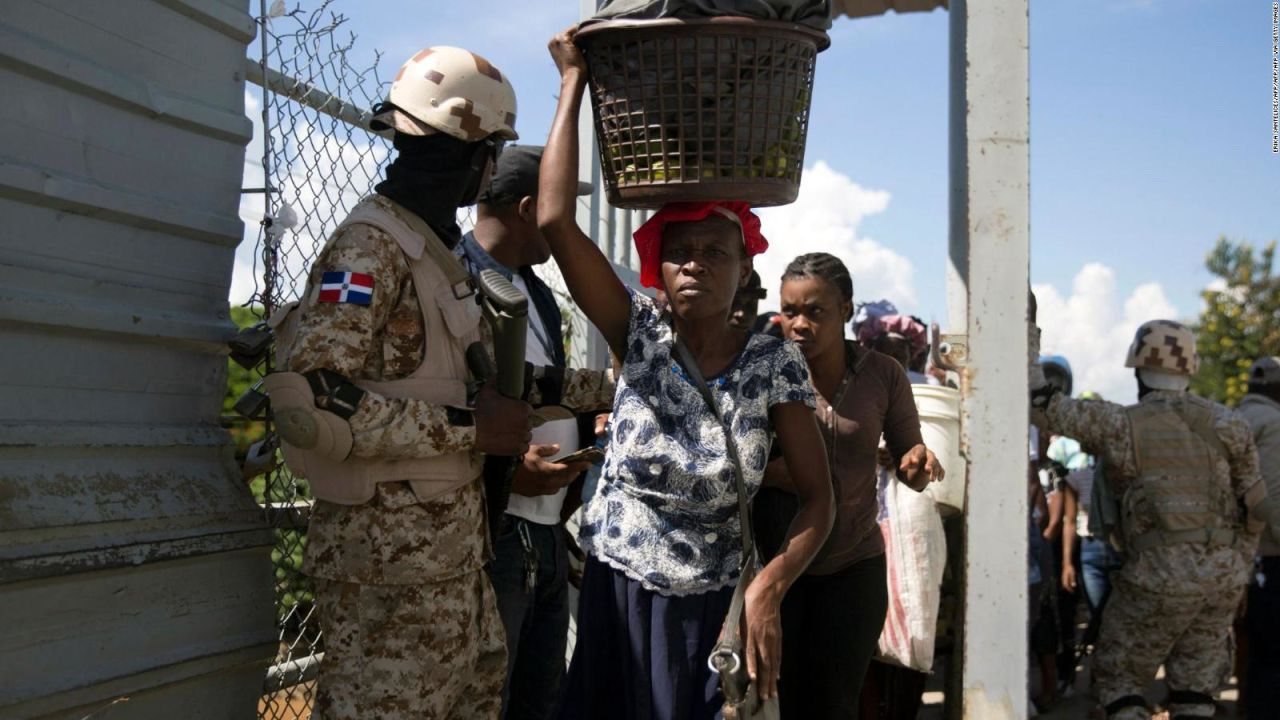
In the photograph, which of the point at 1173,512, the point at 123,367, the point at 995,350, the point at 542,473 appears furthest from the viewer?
the point at 1173,512

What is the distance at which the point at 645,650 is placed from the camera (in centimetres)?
285

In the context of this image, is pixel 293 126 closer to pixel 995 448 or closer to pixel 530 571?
pixel 530 571

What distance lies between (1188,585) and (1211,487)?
1.58 ft

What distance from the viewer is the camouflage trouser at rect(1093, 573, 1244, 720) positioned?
5688 millimetres

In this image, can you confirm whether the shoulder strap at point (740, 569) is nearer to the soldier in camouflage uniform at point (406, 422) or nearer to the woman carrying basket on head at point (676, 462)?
the woman carrying basket on head at point (676, 462)

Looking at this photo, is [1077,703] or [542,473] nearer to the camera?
[542,473]

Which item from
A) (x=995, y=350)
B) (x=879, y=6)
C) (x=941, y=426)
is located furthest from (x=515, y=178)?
(x=879, y=6)

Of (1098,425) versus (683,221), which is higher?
(683,221)

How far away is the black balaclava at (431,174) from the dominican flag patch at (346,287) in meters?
0.32

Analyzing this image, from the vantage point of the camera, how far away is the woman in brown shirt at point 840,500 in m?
3.77

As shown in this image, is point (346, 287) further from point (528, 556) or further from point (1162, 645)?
point (1162, 645)

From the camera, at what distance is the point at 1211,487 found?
5.62 metres

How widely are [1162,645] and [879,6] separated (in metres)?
3.44

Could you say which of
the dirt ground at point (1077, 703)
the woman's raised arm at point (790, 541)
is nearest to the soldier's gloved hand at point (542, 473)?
the woman's raised arm at point (790, 541)
